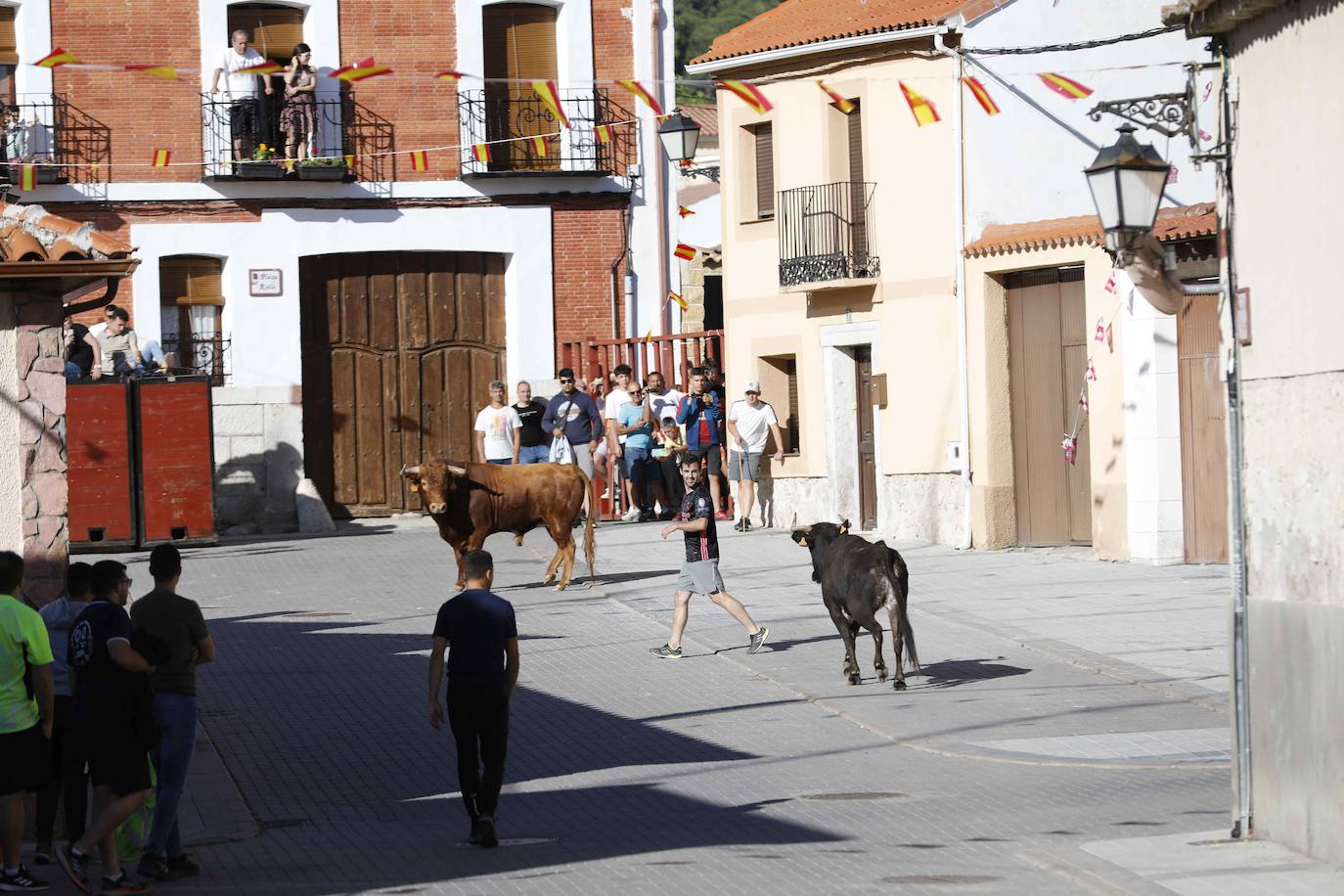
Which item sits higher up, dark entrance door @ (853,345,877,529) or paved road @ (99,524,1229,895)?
dark entrance door @ (853,345,877,529)

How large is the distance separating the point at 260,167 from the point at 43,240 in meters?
17.2

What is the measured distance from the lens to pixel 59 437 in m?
11.1

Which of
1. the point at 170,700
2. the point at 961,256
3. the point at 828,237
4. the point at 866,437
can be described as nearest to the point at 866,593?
the point at 170,700

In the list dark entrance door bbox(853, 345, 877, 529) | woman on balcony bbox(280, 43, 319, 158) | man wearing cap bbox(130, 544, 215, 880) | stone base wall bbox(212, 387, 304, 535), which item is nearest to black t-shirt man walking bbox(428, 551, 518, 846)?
man wearing cap bbox(130, 544, 215, 880)

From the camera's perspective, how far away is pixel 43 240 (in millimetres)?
10938

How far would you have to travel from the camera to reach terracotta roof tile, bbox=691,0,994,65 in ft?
78.4

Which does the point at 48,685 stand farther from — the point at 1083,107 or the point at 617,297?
the point at 617,297

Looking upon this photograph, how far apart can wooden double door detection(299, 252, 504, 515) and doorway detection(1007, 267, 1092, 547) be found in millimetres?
8619

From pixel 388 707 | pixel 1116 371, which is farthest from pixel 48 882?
pixel 1116 371

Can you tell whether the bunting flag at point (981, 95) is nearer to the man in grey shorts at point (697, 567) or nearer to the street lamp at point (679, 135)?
the street lamp at point (679, 135)

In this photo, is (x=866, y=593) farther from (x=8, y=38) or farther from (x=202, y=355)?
(x=8, y=38)

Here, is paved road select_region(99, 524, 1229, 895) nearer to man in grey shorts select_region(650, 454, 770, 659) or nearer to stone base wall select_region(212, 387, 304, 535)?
man in grey shorts select_region(650, 454, 770, 659)

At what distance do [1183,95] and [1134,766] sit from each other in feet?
12.2

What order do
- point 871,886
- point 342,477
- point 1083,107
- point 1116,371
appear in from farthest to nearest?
point 342,477 → point 1083,107 → point 1116,371 → point 871,886
